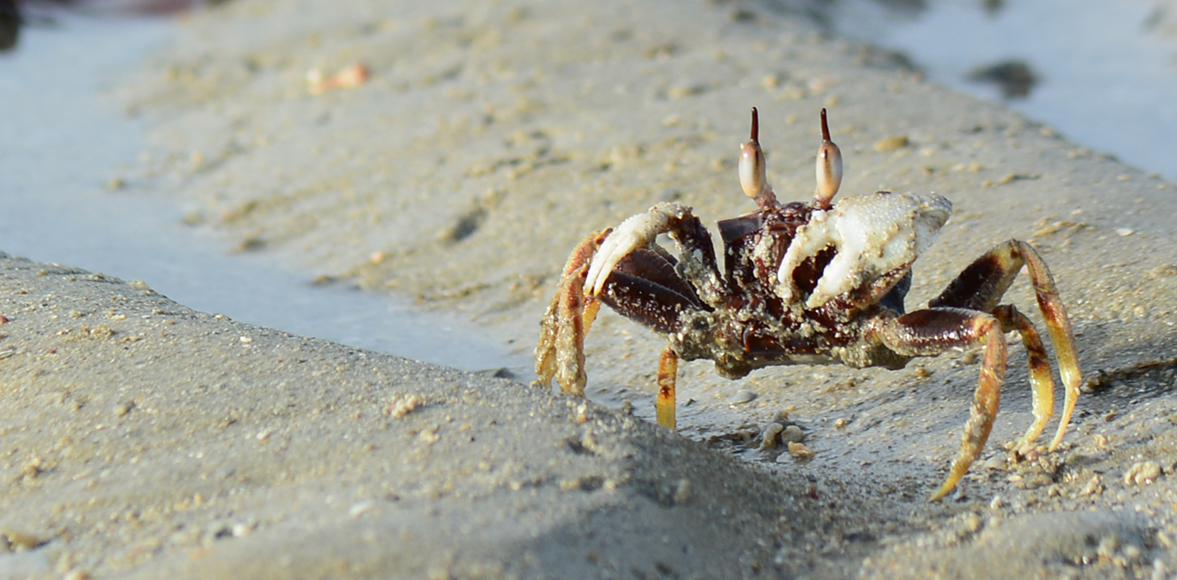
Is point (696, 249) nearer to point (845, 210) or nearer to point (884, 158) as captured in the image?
point (845, 210)

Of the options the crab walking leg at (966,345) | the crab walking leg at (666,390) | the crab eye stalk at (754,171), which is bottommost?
the crab walking leg at (666,390)

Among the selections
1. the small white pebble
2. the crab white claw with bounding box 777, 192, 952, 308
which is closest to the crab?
the crab white claw with bounding box 777, 192, 952, 308

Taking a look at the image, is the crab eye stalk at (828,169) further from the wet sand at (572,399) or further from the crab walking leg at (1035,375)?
the wet sand at (572,399)

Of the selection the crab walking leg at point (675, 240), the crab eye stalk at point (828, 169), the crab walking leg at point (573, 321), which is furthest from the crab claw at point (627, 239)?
the crab eye stalk at point (828, 169)

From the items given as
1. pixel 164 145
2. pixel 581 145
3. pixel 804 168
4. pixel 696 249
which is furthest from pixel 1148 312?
pixel 164 145

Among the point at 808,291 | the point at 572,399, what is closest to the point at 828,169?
the point at 808,291

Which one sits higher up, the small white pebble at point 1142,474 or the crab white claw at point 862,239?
the crab white claw at point 862,239
